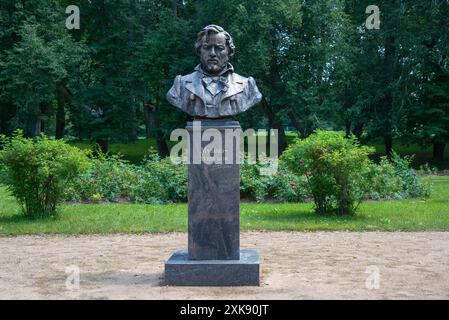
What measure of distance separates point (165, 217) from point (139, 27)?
2487cm

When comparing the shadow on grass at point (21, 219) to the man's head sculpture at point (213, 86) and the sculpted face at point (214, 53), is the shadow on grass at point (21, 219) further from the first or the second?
the sculpted face at point (214, 53)

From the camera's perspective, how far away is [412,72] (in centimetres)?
3050

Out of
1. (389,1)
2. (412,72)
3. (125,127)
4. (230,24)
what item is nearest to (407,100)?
(412,72)

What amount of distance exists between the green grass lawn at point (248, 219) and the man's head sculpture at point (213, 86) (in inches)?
173

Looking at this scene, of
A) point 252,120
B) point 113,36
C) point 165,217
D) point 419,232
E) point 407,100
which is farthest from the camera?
point 252,120

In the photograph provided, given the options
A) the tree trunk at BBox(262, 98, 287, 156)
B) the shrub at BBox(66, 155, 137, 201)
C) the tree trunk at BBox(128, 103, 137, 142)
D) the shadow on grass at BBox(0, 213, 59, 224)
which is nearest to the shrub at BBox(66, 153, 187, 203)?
the shrub at BBox(66, 155, 137, 201)

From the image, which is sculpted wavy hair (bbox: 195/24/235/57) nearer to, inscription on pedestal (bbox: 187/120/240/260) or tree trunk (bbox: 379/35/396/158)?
inscription on pedestal (bbox: 187/120/240/260)

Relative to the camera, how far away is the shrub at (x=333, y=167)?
43.0 feet

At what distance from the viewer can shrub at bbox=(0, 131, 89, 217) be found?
42.7 feet

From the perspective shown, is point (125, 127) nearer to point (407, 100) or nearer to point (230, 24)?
point (230, 24)

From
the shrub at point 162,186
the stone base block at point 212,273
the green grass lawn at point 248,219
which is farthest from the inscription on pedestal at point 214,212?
the shrub at point 162,186

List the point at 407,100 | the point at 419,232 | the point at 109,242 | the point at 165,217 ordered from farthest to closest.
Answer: the point at 407,100
the point at 165,217
the point at 419,232
the point at 109,242

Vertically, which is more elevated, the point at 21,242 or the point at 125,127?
the point at 125,127

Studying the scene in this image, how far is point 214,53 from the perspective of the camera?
8.20m
